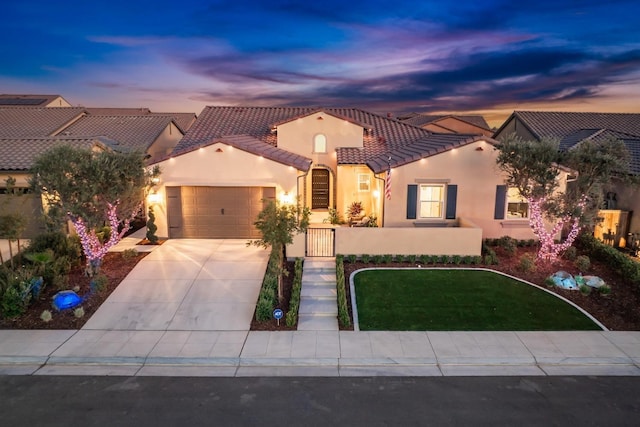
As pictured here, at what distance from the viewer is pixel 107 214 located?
14.6 metres

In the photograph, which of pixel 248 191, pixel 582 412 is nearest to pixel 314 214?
pixel 248 191

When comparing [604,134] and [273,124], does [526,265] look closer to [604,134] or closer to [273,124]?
A: [604,134]

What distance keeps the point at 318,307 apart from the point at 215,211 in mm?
7478

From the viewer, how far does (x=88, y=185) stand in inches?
534

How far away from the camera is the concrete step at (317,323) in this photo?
38.8ft

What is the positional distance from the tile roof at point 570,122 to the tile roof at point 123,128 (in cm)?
2118

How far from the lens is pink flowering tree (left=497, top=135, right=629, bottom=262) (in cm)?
1464

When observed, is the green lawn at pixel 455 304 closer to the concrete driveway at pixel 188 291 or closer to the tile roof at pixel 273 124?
the concrete driveway at pixel 188 291

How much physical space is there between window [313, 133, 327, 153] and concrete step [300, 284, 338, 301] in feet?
30.6

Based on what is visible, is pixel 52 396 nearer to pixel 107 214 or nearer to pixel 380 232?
pixel 107 214

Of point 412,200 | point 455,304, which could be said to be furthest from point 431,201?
point 455,304

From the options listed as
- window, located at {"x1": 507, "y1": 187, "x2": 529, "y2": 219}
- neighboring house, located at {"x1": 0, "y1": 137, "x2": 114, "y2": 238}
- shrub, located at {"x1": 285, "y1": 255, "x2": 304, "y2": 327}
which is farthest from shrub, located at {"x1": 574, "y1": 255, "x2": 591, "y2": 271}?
neighboring house, located at {"x1": 0, "y1": 137, "x2": 114, "y2": 238}

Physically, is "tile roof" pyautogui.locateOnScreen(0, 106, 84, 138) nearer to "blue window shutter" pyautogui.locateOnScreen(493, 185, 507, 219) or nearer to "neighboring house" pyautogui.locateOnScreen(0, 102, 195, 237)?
"neighboring house" pyautogui.locateOnScreen(0, 102, 195, 237)

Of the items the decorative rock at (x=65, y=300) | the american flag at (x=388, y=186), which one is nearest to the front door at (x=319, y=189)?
the american flag at (x=388, y=186)
